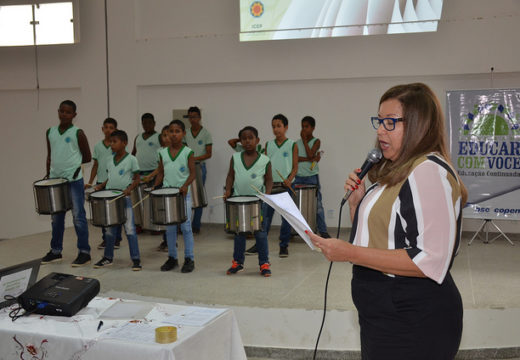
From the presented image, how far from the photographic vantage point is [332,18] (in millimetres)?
7312

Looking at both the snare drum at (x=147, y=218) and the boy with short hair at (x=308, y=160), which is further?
the boy with short hair at (x=308, y=160)

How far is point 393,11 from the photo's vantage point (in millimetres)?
7051

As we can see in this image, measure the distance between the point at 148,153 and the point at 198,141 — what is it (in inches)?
29.3

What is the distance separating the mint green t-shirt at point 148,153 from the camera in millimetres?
7473

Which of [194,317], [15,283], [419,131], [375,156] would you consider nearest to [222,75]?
[15,283]

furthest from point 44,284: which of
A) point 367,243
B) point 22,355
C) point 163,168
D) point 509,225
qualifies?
point 509,225

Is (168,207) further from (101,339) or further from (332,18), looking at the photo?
(332,18)

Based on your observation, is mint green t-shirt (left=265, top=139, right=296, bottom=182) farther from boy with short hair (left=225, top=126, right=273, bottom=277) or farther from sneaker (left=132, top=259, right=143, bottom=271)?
sneaker (left=132, top=259, right=143, bottom=271)

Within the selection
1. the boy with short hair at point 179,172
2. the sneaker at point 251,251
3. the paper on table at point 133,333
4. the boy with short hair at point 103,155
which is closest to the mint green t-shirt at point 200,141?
the boy with short hair at point 103,155

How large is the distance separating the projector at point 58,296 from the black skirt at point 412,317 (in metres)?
1.28

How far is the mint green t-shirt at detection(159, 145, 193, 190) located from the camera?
548 centimetres

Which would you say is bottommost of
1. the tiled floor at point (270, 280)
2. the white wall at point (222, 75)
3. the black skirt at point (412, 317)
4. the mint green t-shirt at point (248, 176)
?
the tiled floor at point (270, 280)

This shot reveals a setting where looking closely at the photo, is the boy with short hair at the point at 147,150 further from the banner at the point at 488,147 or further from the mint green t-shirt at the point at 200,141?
the banner at the point at 488,147

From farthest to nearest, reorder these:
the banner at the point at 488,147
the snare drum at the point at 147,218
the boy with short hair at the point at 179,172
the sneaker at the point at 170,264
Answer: the snare drum at the point at 147,218 < the banner at the point at 488,147 < the sneaker at the point at 170,264 < the boy with short hair at the point at 179,172
